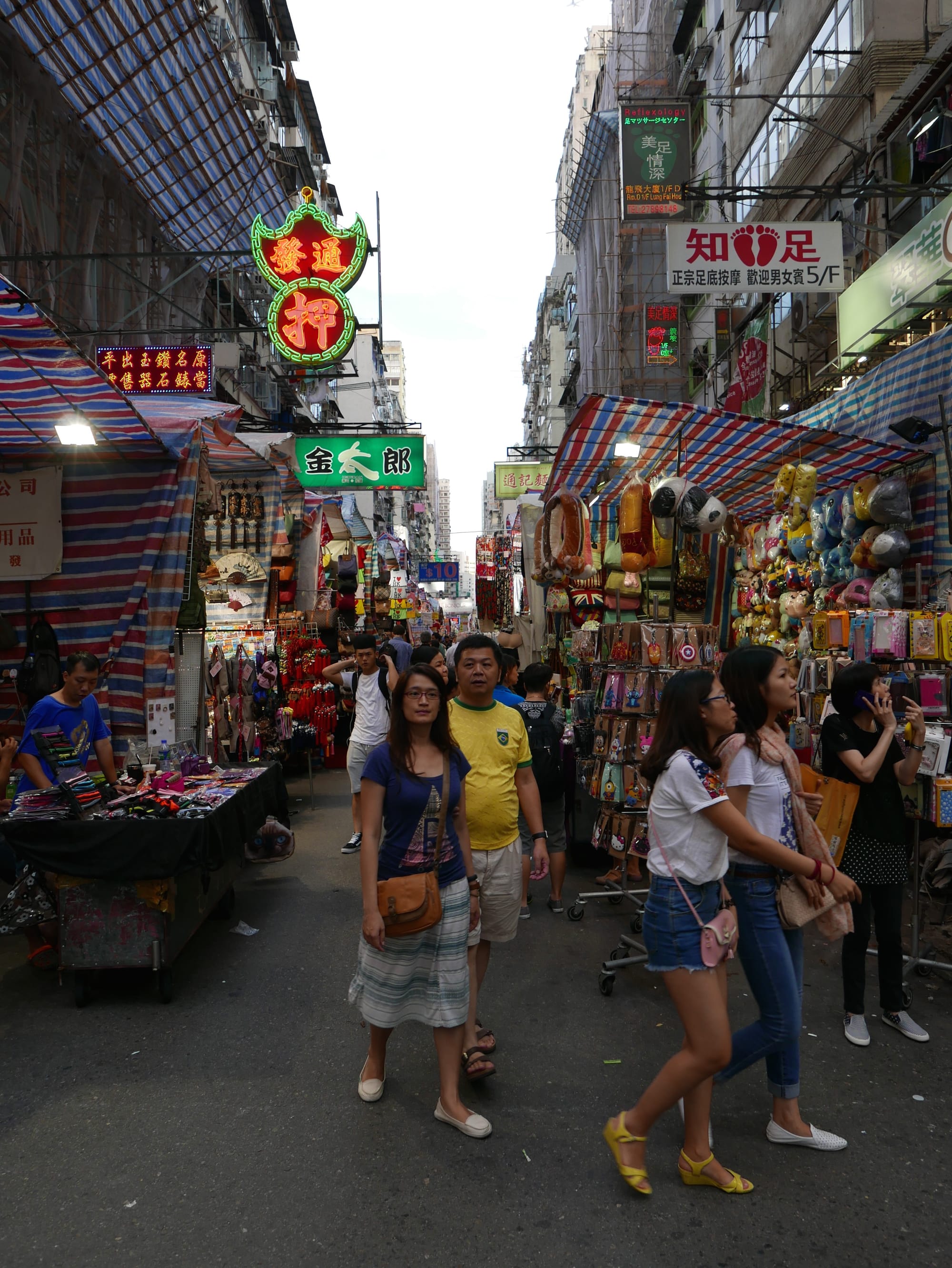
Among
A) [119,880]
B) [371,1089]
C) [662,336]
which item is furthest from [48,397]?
[662,336]

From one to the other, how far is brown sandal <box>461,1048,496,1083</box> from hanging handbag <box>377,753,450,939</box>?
0.81 m

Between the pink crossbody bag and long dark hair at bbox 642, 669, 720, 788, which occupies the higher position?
long dark hair at bbox 642, 669, 720, 788

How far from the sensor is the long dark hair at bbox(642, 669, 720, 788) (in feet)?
9.11

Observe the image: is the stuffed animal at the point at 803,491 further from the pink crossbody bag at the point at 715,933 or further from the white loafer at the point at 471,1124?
the white loafer at the point at 471,1124

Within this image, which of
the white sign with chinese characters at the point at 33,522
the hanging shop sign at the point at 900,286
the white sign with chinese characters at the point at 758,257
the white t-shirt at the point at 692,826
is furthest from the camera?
the white sign with chinese characters at the point at 758,257

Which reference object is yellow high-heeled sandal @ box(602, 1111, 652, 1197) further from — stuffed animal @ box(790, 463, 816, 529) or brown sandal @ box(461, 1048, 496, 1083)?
stuffed animal @ box(790, 463, 816, 529)

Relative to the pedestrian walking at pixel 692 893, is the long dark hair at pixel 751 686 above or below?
above

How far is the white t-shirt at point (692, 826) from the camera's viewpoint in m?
2.70

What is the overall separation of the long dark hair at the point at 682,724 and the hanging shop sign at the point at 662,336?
18.9 m

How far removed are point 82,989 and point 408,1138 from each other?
2.18 meters

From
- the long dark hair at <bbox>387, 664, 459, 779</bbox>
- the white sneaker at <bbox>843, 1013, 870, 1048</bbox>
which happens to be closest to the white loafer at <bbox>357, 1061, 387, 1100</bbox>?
the long dark hair at <bbox>387, 664, 459, 779</bbox>

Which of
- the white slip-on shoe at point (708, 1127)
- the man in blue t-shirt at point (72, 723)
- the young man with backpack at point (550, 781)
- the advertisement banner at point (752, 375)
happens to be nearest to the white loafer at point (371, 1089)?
the white slip-on shoe at point (708, 1127)

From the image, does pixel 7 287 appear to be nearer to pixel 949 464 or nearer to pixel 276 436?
pixel 949 464

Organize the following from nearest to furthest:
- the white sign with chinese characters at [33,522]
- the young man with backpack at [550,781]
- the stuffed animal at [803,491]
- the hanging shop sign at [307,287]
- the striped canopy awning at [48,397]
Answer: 1. the striped canopy awning at [48,397]
2. the young man with backpack at [550,781]
3. the white sign with chinese characters at [33,522]
4. the stuffed animal at [803,491]
5. the hanging shop sign at [307,287]
